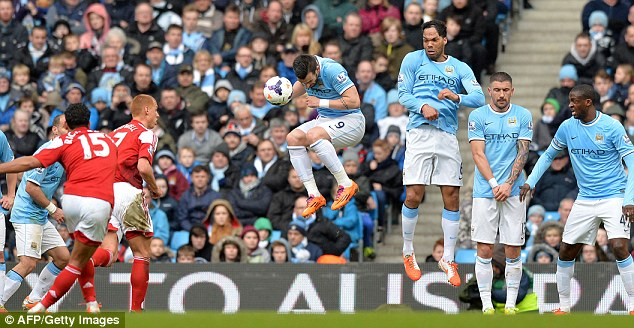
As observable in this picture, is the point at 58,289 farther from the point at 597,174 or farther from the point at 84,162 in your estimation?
the point at 597,174

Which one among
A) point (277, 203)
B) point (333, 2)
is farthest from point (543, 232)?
point (333, 2)

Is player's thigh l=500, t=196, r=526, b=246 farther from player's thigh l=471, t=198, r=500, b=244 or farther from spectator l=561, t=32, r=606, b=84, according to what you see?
spectator l=561, t=32, r=606, b=84

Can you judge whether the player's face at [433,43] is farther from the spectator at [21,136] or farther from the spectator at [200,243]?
the spectator at [21,136]

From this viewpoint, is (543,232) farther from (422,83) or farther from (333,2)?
(333,2)

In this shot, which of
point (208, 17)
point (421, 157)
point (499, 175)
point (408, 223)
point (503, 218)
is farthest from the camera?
point (208, 17)

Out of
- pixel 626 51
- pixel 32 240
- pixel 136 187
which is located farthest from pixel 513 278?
pixel 626 51

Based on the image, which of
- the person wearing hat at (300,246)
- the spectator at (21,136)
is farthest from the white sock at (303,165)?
the spectator at (21,136)

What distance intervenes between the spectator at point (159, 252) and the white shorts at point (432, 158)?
5.57m

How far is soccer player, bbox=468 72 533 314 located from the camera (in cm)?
1867

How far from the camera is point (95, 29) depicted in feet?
90.5

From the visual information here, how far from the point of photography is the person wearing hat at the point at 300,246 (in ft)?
74.3

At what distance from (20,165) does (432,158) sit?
5.05m

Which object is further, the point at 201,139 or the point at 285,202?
the point at 201,139

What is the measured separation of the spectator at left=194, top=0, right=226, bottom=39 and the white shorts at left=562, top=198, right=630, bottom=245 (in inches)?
403
